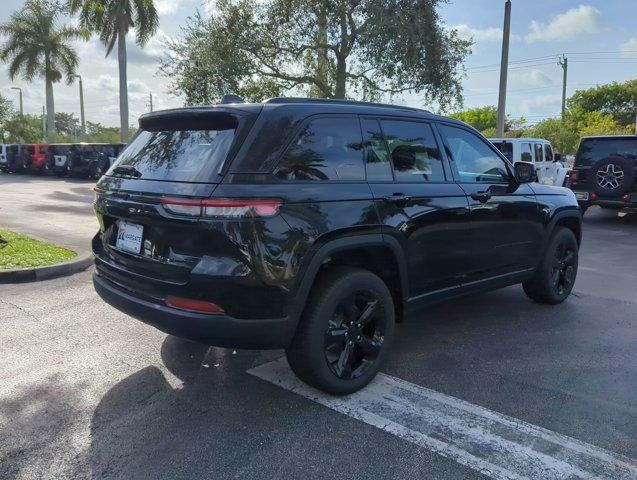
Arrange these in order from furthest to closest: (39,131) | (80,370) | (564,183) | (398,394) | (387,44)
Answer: (39,131) → (387,44) → (564,183) → (80,370) → (398,394)

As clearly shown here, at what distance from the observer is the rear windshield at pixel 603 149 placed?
10.7 metres

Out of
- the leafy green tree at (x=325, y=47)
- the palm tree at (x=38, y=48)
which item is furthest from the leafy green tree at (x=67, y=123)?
the leafy green tree at (x=325, y=47)

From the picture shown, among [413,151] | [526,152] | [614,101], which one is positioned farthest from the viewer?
[614,101]

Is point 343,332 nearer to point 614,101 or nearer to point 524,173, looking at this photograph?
point 524,173

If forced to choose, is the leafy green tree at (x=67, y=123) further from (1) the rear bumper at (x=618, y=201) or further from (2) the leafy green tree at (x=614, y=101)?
(1) the rear bumper at (x=618, y=201)

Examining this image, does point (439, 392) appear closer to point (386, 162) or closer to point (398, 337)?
point (398, 337)

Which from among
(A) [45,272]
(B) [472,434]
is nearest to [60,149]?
(A) [45,272]

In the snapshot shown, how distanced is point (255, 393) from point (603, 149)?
34.6 ft

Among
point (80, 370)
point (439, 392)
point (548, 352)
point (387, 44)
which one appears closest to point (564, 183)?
point (387, 44)

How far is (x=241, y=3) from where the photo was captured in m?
18.0

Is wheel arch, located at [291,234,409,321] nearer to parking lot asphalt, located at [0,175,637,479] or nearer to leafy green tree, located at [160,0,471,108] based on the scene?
parking lot asphalt, located at [0,175,637,479]

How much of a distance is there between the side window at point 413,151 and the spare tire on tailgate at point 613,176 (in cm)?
772

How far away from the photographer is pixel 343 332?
327 centimetres

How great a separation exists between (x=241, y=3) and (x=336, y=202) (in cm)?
1697
